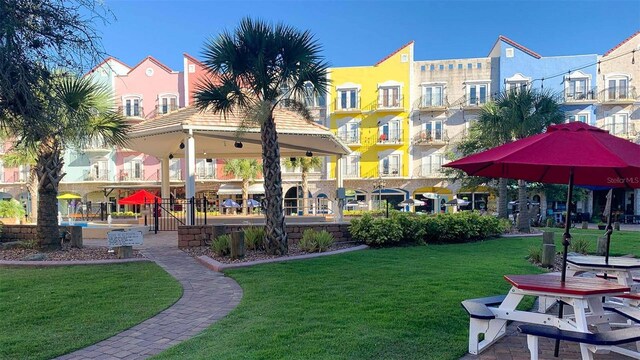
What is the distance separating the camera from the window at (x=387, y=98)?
3934 cm

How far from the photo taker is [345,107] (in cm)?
4038

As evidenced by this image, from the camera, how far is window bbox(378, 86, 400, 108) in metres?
39.3

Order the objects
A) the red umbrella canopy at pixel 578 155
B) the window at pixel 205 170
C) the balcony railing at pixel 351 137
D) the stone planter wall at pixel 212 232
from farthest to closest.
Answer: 1. the window at pixel 205 170
2. the balcony railing at pixel 351 137
3. the stone planter wall at pixel 212 232
4. the red umbrella canopy at pixel 578 155

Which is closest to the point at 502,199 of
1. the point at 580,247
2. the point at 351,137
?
the point at 580,247

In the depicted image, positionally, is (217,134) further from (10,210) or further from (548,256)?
(10,210)

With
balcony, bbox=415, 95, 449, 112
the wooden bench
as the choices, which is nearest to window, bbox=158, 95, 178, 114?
balcony, bbox=415, 95, 449, 112

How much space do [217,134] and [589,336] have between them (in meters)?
11.6

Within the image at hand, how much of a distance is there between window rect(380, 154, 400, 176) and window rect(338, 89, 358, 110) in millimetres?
5706

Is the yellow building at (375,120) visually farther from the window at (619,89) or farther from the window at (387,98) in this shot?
the window at (619,89)

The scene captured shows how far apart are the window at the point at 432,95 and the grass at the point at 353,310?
31428 millimetres

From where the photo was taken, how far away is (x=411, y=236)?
12.3 meters

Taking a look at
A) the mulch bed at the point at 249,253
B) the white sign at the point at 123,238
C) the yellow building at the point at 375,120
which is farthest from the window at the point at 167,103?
the white sign at the point at 123,238

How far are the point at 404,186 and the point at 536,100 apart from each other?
2197 cm

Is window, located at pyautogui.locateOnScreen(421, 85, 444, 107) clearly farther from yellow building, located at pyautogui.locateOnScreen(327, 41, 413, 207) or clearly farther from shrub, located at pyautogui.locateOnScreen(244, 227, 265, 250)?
shrub, located at pyautogui.locateOnScreen(244, 227, 265, 250)
